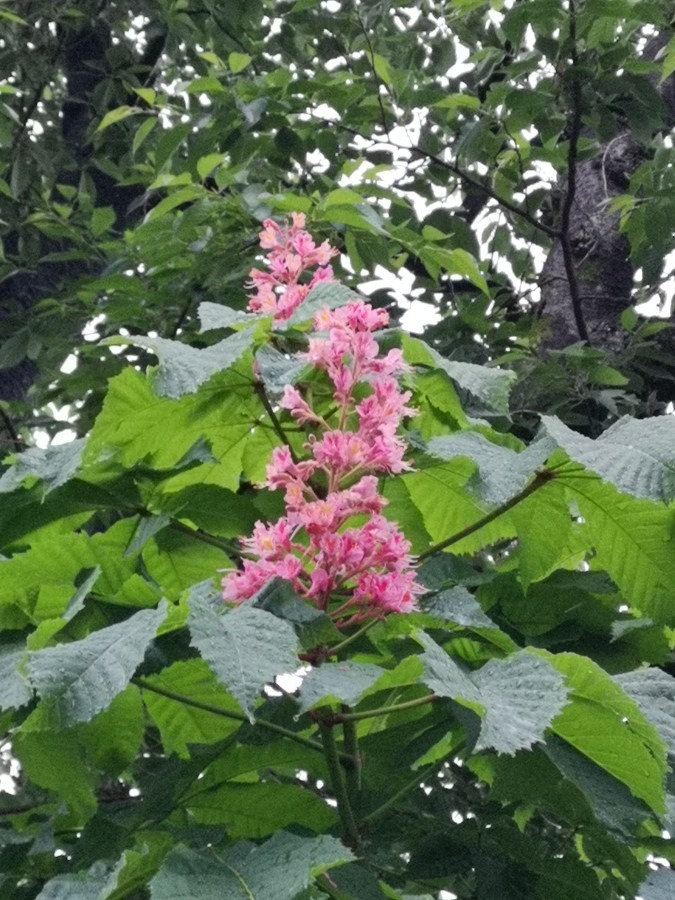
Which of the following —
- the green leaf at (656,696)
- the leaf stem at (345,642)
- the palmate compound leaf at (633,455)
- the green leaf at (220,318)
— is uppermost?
the green leaf at (220,318)

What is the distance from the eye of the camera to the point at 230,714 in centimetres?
85

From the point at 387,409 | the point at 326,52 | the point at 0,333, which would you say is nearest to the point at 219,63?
the point at 326,52

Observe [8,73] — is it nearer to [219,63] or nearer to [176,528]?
[219,63]

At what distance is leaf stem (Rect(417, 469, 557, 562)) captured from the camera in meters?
0.86

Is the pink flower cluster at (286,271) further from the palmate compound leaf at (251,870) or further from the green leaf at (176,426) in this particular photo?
the palmate compound leaf at (251,870)

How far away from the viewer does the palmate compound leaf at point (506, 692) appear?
667 mm

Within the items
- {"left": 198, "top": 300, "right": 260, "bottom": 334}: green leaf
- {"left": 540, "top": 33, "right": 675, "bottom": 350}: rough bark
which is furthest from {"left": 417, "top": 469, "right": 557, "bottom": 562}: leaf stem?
{"left": 540, "top": 33, "right": 675, "bottom": 350}: rough bark

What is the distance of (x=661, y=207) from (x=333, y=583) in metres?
1.31

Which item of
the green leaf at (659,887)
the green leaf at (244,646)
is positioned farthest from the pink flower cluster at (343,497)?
the green leaf at (659,887)

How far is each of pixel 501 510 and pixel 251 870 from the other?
328 millimetres

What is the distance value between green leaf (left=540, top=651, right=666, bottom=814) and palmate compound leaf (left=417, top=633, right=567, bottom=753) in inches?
1.5

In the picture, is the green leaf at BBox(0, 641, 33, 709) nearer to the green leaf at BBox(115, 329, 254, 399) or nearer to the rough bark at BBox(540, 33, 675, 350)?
the green leaf at BBox(115, 329, 254, 399)

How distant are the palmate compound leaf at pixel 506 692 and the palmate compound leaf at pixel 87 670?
7.0 inches

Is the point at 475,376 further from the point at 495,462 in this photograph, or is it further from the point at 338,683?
the point at 338,683
